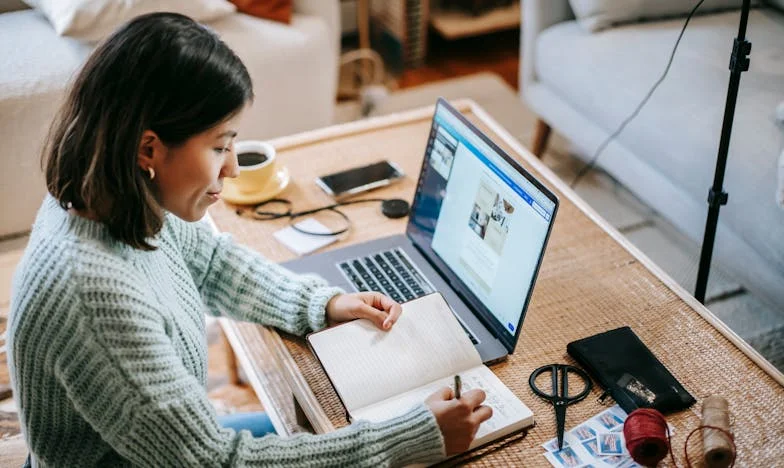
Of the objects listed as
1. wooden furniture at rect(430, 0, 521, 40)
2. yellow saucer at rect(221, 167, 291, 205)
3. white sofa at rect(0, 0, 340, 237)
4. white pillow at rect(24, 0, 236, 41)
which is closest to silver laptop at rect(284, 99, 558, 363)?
yellow saucer at rect(221, 167, 291, 205)

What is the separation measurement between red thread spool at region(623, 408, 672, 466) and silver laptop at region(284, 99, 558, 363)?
20cm

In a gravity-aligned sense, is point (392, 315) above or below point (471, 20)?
above

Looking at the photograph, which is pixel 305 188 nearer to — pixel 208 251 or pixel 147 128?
pixel 208 251

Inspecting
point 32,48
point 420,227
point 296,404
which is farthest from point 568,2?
point 296,404

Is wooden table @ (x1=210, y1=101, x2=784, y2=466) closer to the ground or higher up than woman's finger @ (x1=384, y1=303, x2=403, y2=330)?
closer to the ground

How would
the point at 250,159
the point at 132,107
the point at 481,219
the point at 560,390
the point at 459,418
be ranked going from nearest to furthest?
1. the point at 132,107
2. the point at 459,418
3. the point at 560,390
4. the point at 481,219
5. the point at 250,159

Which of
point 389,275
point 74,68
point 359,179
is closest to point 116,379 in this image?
point 389,275

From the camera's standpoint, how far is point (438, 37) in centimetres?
334

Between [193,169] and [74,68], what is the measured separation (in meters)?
0.99

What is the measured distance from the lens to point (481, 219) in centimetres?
112

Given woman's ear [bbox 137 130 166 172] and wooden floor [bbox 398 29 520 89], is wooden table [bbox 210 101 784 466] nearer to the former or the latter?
woman's ear [bbox 137 130 166 172]

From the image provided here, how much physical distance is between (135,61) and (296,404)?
0.54 m

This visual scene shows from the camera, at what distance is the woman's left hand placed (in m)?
1.06

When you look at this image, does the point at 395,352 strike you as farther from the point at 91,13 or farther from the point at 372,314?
the point at 91,13
